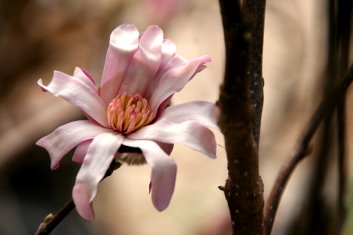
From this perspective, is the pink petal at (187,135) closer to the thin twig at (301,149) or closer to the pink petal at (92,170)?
the pink petal at (92,170)

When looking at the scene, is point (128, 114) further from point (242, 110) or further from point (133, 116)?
point (242, 110)

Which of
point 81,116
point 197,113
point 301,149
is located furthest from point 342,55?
point 81,116

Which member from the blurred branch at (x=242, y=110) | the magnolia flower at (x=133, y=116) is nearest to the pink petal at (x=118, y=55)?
the magnolia flower at (x=133, y=116)

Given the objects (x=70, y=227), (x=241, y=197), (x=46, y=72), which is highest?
(x=241, y=197)

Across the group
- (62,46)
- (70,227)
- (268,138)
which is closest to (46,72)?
(62,46)

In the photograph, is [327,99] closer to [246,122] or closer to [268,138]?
[246,122]

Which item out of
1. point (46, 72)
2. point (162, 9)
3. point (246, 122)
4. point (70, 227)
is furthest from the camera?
point (46, 72)
